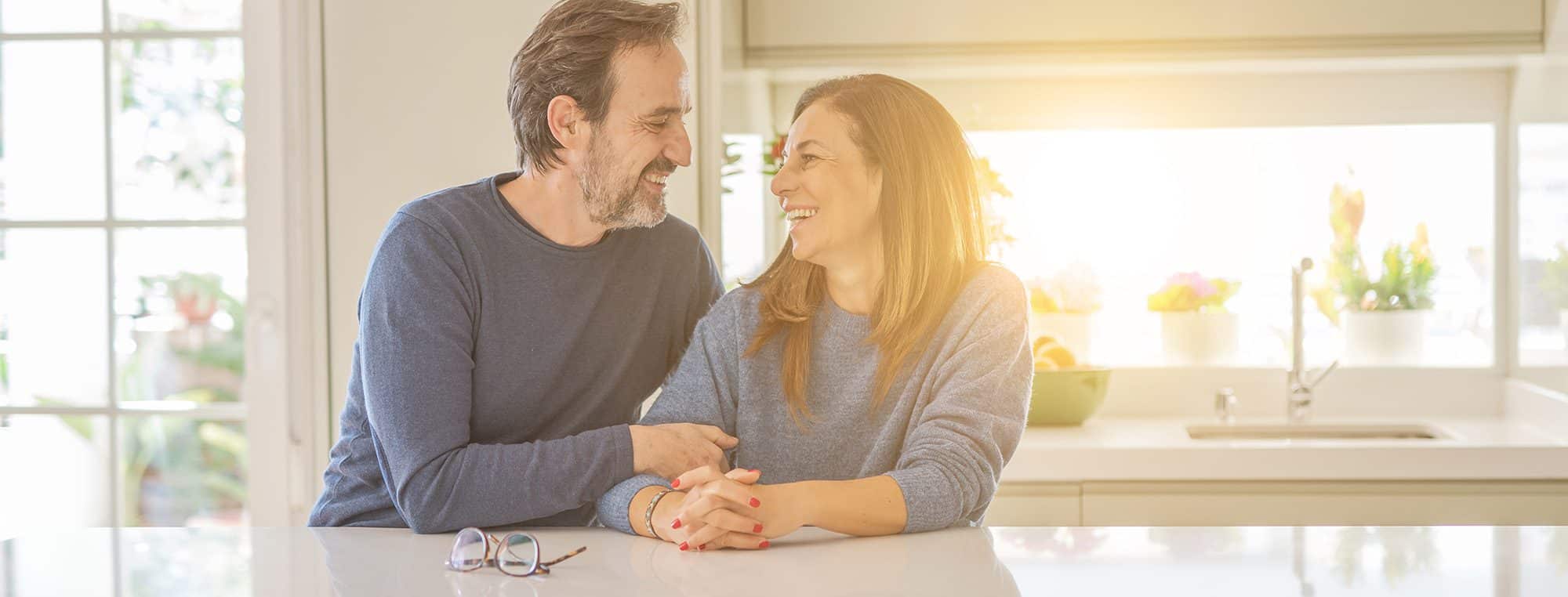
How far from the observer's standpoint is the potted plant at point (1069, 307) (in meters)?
3.04

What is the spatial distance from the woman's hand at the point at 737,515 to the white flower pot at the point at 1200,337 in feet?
6.68

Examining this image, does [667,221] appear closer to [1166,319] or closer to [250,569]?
[250,569]

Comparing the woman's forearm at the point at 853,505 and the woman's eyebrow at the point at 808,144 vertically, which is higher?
the woman's eyebrow at the point at 808,144

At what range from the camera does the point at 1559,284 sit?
2.63m

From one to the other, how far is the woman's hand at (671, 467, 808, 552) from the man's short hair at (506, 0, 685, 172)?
587 mm

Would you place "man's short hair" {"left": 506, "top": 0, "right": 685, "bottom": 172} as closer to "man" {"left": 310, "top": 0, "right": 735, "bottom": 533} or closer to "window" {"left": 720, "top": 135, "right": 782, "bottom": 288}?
"man" {"left": 310, "top": 0, "right": 735, "bottom": 533}

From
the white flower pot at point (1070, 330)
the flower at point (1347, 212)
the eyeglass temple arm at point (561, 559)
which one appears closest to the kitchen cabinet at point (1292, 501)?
the white flower pot at point (1070, 330)

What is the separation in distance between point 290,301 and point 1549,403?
257cm

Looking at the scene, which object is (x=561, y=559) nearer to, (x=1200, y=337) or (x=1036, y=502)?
(x=1036, y=502)

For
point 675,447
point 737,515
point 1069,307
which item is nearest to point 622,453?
point 675,447

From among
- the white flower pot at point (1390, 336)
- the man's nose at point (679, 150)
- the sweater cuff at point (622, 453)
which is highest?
the man's nose at point (679, 150)

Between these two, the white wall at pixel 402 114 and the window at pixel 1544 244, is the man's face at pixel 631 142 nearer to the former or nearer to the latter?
the white wall at pixel 402 114

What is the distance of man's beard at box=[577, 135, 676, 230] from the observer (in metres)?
1.62

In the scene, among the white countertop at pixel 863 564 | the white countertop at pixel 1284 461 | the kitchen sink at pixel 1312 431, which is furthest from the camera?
the kitchen sink at pixel 1312 431
